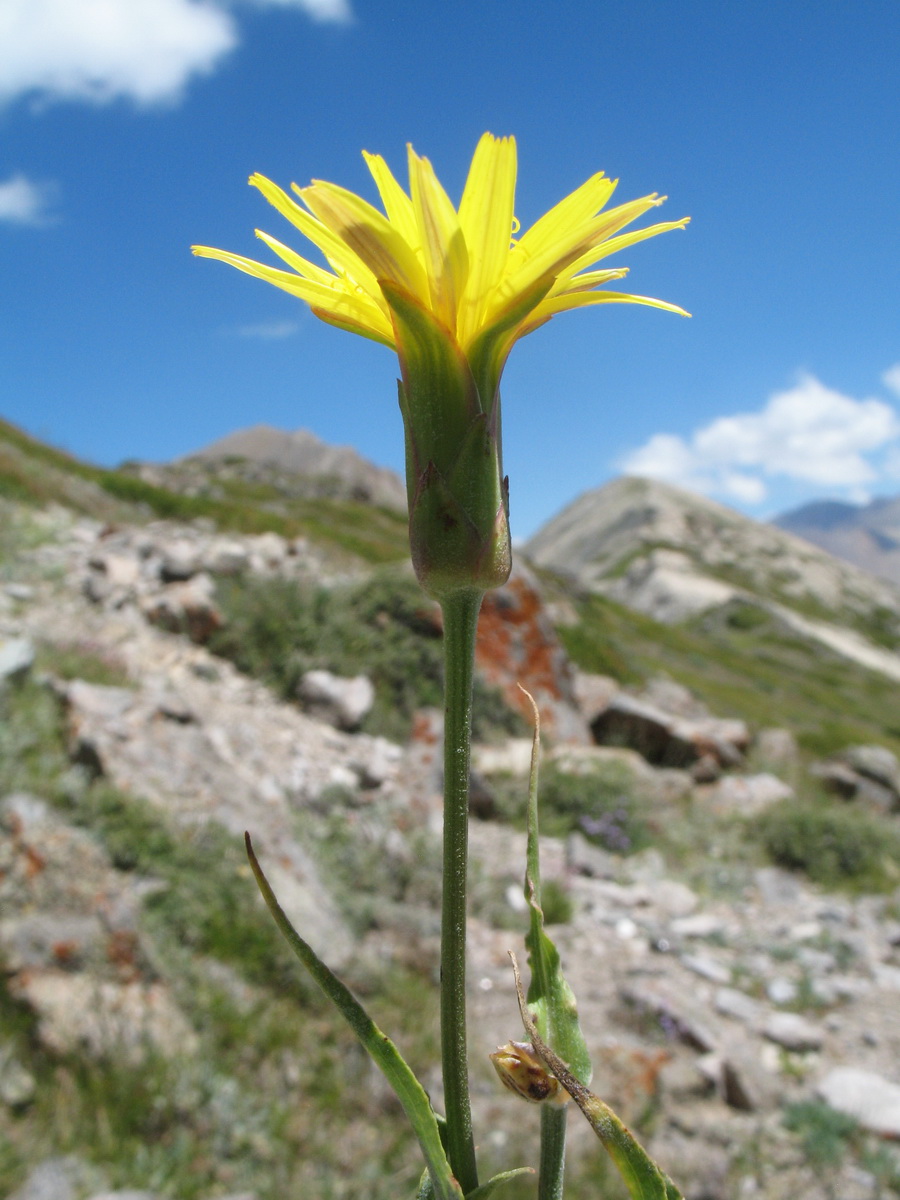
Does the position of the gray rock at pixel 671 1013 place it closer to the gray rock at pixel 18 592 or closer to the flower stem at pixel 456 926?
the flower stem at pixel 456 926

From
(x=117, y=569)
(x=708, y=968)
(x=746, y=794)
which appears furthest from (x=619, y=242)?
(x=746, y=794)

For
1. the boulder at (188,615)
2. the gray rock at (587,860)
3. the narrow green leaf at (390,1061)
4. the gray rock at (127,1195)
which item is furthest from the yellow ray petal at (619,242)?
the boulder at (188,615)

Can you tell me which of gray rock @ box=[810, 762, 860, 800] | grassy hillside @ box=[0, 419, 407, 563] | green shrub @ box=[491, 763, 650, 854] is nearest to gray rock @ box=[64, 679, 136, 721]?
green shrub @ box=[491, 763, 650, 854]

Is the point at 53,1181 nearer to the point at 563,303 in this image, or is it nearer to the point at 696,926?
the point at 563,303

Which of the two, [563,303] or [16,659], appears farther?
[16,659]

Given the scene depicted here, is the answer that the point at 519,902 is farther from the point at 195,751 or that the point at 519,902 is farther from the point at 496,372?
the point at 496,372

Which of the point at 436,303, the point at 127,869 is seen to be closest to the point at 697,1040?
the point at 127,869

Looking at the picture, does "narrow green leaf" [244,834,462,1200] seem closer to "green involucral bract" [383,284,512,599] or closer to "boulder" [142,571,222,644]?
"green involucral bract" [383,284,512,599]
